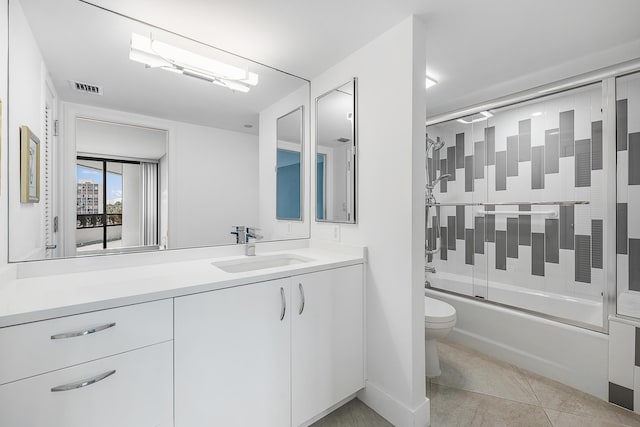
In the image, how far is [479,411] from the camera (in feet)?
5.35

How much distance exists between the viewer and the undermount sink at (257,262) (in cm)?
170

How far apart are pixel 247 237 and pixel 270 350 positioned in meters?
0.81

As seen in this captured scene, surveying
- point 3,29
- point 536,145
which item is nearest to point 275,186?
point 3,29

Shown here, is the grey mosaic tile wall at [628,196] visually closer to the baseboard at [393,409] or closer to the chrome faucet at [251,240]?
the baseboard at [393,409]

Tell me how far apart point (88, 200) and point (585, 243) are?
143 inches

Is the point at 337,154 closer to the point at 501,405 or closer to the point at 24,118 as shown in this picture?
the point at 24,118

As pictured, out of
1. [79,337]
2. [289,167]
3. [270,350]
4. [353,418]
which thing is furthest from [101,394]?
[289,167]

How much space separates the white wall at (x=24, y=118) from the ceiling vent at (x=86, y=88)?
4.4 inches

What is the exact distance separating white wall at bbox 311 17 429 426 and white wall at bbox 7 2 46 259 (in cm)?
164

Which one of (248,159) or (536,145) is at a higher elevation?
(536,145)

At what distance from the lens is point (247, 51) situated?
→ 1.78 m

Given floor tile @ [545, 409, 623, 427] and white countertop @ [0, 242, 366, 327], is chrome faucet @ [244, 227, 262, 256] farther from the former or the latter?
floor tile @ [545, 409, 623, 427]

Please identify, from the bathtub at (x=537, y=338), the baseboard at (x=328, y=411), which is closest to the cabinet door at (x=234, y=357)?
the baseboard at (x=328, y=411)

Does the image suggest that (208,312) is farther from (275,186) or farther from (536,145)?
(536,145)
